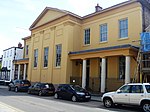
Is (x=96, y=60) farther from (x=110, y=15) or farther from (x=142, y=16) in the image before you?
(x=142, y=16)

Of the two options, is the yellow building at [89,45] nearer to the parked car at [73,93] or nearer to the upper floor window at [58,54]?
the upper floor window at [58,54]

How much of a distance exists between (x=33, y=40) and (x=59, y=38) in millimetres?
7447

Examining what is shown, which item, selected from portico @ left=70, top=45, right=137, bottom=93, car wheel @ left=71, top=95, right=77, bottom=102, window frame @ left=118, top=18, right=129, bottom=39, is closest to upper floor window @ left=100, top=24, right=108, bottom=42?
window frame @ left=118, top=18, right=129, bottom=39

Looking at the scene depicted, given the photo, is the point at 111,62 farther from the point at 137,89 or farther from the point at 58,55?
the point at 137,89

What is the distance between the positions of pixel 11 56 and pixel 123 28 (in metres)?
30.0

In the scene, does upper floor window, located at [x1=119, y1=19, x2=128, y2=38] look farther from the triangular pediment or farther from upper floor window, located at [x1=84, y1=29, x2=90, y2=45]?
the triangular pediment

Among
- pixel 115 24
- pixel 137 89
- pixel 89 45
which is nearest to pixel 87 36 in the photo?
pixel 89 45

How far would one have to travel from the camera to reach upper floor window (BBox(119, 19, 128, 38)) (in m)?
21.9

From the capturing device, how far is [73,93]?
17438 mm

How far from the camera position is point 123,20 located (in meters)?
22.4

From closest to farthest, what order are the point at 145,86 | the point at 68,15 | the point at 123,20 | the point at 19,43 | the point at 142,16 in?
the point at 145,86
the point at 142,16
the point at 123,20
the point at 68,15
the point at 19,43

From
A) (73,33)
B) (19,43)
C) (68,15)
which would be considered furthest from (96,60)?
(19,43)

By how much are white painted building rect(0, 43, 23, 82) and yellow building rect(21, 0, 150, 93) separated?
11.7 m

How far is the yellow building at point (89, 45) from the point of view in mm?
20766
